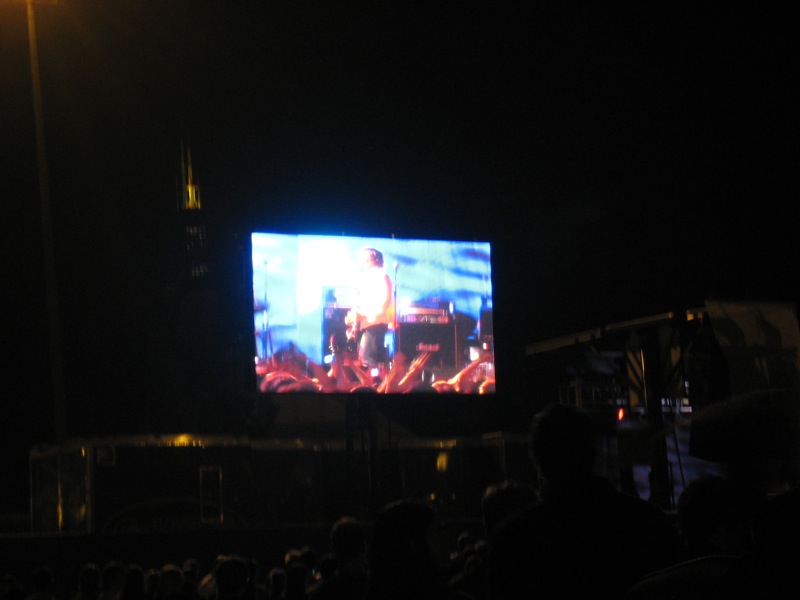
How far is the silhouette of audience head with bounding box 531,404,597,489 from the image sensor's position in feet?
10.2

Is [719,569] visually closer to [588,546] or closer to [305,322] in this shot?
[588,546]

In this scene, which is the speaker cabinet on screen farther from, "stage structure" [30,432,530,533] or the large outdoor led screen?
"stage structure" [30,432,530,533]

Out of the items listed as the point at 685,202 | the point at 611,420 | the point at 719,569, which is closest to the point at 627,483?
the point at 611,420

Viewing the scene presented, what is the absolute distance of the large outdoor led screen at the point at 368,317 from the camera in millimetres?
17328

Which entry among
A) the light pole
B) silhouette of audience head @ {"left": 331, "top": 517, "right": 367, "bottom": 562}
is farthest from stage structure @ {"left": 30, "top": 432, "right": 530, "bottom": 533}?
silhouette of audience head @ {"left": 331, "top": 517, "right": 367, "bottom": 562}

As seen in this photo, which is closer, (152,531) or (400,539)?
(400,539)

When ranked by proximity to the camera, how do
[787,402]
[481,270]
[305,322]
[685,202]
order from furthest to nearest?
[685,202] < [481,270] < [305,322] < [787,402]

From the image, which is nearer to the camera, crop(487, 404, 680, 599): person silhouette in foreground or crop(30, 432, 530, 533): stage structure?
crop(487, 404, 680, 599): person silhouette in foreground

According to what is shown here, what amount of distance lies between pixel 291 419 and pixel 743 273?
843 centimetres

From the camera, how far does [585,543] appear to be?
304 centimetres

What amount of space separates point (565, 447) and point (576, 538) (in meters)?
0.25

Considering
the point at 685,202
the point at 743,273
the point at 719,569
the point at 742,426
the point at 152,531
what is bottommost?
the point at 152,531

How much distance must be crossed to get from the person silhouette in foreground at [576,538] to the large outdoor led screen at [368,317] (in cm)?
1381

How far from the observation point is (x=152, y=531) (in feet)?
42.2
